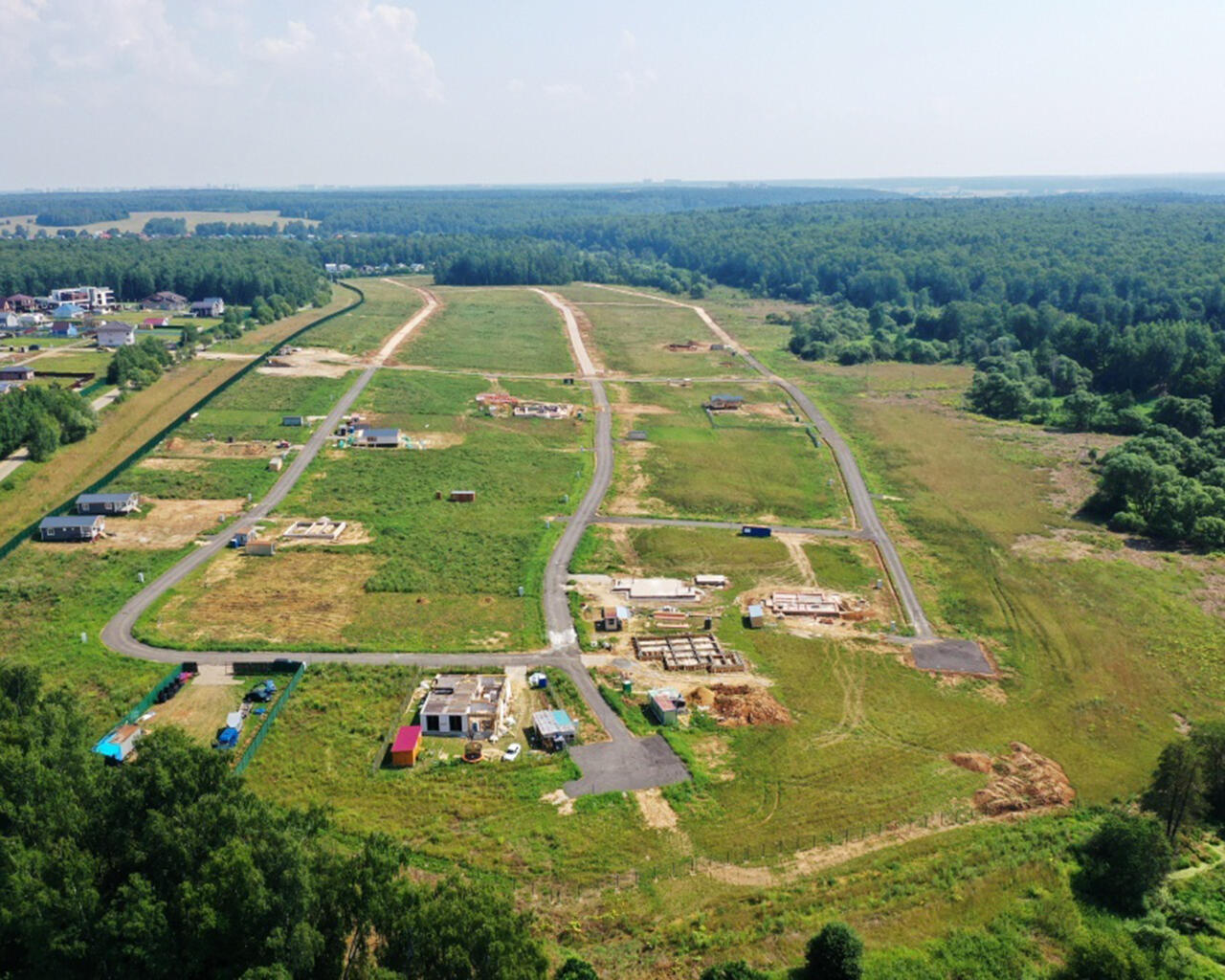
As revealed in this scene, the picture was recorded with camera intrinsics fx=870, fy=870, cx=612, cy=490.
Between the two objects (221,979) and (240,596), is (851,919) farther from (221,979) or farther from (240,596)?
(240,596)

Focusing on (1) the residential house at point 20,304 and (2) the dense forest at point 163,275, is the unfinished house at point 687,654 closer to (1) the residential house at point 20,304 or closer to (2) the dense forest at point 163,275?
(2) the dense forest at point 163,275

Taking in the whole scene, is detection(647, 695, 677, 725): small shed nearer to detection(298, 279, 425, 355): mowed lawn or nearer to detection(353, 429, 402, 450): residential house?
detection(353, 429, 402, 450): residential house

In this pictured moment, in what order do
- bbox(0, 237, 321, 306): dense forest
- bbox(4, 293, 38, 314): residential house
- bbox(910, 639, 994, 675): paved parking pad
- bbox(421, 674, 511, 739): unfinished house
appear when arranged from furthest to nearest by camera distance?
bbox(0, 237, 321, 306): dense forest, bbox(4, 293, 38, 314): residential house, bbox(910, 639, 994, 675): paved parking pad, bbox(421, 674, 511, 739): unfinished house

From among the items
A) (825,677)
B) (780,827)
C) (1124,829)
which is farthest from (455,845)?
(1124,829)

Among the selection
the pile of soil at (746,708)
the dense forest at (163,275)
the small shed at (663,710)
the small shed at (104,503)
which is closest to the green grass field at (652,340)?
the dense forest at (163,275)

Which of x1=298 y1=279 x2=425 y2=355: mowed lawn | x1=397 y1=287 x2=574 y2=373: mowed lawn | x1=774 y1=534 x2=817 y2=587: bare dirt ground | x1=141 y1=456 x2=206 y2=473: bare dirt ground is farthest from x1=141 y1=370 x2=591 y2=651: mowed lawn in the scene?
x1=298 y1=279 x2=425 y2=355: mowed lawn

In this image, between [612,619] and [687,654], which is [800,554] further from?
[612,619]
